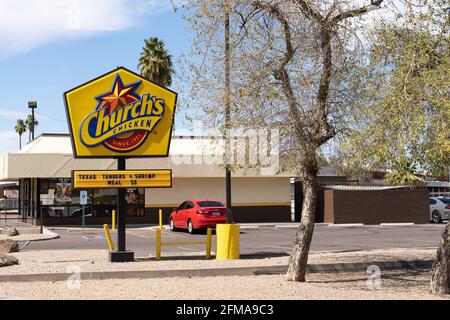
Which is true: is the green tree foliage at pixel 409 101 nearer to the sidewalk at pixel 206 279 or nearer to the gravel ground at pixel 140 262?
the sidewalk at pixel 206 279

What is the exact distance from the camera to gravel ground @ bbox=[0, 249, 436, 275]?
547 inches

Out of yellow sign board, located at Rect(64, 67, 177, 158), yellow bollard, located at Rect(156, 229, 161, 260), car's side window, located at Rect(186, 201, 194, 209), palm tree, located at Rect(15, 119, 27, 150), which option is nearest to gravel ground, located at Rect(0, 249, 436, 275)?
yellow bollard, located at Rect(156, 229, 161, 260)

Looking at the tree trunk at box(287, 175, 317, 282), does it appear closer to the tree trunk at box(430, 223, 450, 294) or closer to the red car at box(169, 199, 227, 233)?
the tree trunk at box(430, 223, 450, 294)

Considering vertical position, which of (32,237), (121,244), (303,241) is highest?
(303,241)

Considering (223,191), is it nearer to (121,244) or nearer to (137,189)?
(137,189)

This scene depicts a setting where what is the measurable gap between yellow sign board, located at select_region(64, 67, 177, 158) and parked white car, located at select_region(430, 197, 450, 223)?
2322cm

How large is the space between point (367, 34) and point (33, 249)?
40.1 ft

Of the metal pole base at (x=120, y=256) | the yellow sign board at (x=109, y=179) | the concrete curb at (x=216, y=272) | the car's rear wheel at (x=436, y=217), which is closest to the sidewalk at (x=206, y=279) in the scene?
the concrete curb at (x=216, y=272)

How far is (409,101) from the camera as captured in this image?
10523 mm

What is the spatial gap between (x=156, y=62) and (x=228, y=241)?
98.3 feet

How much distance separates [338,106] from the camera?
43.0ft

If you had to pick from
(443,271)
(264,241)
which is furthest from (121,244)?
(443,271)
